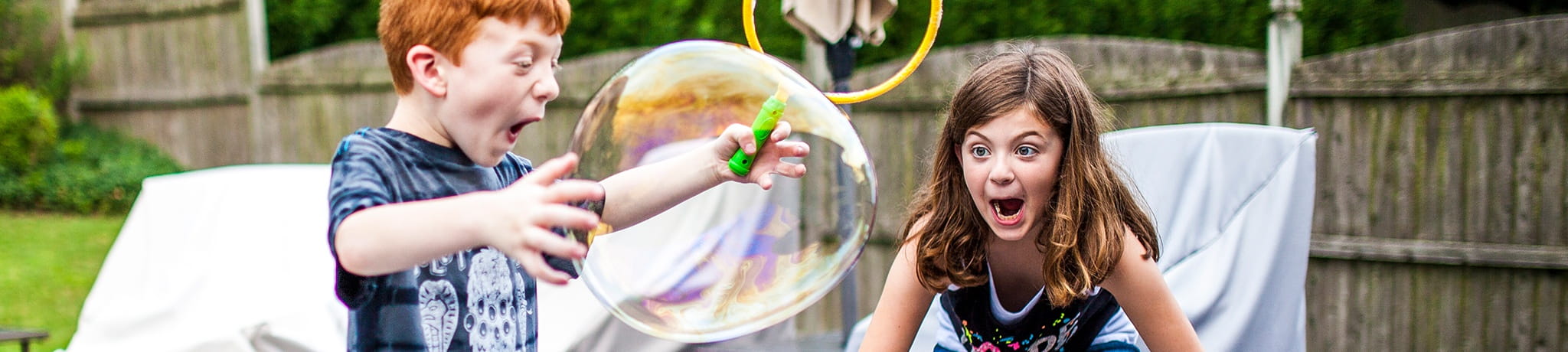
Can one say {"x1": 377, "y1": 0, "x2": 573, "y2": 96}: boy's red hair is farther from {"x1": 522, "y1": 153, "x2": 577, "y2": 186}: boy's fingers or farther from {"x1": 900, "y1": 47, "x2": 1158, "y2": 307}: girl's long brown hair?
{"x1": 900, "y1": 47, "x2": 1158, "y2": 307}: girl's long brown hair

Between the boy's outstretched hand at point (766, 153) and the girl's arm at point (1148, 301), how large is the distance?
585 millimetres

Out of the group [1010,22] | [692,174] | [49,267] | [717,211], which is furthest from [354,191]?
[49,267]

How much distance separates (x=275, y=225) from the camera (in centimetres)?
342

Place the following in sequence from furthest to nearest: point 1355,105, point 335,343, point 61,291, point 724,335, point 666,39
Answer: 1. point 666,39
2. point 61,291
3. point 1355,105
4. point 335,343
5. point 724,335

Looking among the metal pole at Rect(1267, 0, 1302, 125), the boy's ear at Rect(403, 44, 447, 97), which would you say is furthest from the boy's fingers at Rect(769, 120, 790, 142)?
the metal pole at Rect(1267, 0, 1302, 125)

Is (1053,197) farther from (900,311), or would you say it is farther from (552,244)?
(552,244)

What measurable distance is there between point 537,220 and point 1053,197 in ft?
3.15

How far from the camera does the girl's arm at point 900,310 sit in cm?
195

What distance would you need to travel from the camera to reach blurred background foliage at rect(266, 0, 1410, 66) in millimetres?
5305

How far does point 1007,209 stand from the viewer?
69.8 inches

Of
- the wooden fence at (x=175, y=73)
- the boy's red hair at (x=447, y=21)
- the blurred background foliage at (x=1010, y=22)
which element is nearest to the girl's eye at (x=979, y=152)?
the boy's red hair at (x=447, y=21)

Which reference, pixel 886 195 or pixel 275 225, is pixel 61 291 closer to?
pixel 275 225

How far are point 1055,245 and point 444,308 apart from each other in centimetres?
89

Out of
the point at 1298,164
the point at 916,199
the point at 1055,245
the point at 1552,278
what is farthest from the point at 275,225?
the point at 1552,278
